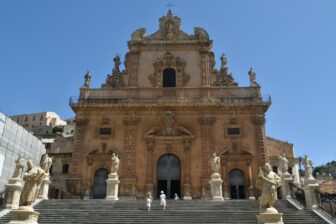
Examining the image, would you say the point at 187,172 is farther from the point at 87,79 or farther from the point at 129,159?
the point at 87,79

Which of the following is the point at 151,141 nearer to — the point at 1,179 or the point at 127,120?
the point at 127,120

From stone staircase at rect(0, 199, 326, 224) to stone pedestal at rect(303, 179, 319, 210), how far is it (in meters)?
0.84

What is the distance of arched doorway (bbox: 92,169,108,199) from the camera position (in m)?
25.8

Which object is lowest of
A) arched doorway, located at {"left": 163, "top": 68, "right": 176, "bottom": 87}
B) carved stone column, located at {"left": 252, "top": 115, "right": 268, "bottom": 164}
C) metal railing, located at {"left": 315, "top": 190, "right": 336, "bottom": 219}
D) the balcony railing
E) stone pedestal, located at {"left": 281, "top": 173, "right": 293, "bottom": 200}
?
metal railing, located at {"left": 315, "top": 190, "right": 336, "bottom": 219}

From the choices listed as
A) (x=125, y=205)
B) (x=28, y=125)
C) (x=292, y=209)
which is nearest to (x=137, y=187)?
(x=125, y=205)

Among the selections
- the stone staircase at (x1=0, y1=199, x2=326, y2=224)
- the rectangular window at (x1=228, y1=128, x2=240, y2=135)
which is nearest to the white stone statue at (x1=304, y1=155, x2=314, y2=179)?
the stone staircase at (x1=0, y1=199, x2=326, y2=224)

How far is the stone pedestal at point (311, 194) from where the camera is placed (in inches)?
692

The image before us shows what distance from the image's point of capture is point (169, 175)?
26.4 m

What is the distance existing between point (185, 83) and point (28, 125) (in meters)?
64.0

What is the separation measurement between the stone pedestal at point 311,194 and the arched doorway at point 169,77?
46.7ft

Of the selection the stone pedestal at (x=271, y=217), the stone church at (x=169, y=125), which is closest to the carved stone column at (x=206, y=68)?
the stone church at (x=169, y=125)

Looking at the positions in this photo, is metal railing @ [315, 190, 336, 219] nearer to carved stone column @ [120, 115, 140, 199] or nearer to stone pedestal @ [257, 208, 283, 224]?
stone pedestal @ [257, 208, 283, 224]

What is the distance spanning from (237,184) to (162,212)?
10755 mm

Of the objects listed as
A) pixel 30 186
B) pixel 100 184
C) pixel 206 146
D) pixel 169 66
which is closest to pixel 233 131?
pixel 206 146
